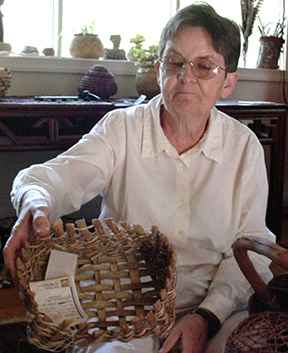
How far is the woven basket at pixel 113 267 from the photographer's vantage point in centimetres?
106

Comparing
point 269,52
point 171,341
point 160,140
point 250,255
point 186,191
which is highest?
point 269,52

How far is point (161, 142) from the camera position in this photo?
1.39 meters

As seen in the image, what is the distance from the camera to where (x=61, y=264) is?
44.8 inches

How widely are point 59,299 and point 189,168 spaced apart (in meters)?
0.47

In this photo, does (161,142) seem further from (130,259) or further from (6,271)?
Answer: (6,271)

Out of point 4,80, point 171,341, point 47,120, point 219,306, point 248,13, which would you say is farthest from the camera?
point 248,13

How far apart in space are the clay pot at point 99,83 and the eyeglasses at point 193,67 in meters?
1.10

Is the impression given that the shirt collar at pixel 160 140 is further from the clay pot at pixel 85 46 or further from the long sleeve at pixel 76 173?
the clay pot at pixel 85 46

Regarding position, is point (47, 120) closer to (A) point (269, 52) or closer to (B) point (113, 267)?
(B) point (113, 267)

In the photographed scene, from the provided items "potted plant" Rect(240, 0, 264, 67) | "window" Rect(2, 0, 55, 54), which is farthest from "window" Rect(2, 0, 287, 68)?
"potted plant" Rect(240, 0, 264, 67)

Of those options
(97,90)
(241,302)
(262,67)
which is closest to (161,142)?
(241,302)

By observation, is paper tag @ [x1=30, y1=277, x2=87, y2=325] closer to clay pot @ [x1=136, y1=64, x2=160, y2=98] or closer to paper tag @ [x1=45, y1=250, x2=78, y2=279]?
paper tag @ [x1=45, y1=250, x2=78, y2=279]

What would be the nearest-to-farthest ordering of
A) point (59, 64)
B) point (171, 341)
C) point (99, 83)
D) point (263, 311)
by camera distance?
point (263, 311) < point (171, 341) < point (99, 83) < point (59, 64)

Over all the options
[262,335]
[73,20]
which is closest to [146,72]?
[73,20]
